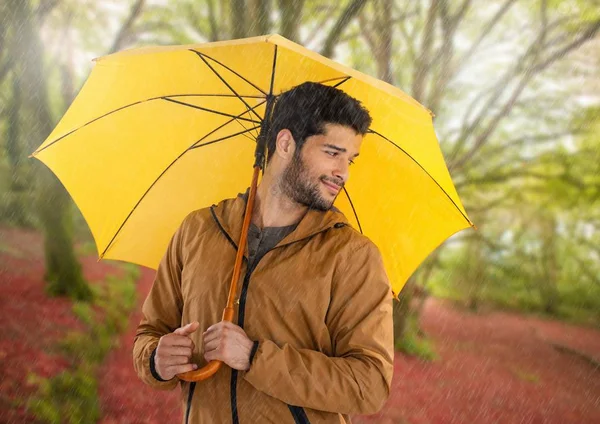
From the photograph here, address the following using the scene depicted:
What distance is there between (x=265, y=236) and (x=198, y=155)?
21.6 inches

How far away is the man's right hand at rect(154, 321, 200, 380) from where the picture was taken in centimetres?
149

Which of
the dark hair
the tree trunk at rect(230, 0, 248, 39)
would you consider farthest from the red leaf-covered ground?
the dark hair

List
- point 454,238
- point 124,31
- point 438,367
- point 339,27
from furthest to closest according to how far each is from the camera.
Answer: point 454,238, point 438,367, point 124,31, point 339,27

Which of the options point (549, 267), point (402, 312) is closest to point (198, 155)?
point (402, 312)

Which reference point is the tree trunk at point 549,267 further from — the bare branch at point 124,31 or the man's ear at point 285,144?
the bare branch at point 124,31

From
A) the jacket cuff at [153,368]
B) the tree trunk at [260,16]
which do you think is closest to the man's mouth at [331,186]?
the jacket cuff at [153,368]

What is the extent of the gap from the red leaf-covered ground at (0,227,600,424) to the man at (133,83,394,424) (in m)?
3.06

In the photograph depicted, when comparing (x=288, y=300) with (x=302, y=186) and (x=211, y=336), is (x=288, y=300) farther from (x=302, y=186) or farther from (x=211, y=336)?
(x=302, y=186)

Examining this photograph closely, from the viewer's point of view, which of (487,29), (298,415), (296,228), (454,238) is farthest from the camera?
(454,238)

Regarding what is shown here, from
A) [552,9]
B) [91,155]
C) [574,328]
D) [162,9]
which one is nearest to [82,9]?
[162,9]

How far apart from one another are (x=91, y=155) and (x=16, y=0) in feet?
12.0

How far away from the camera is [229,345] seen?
4.63ft

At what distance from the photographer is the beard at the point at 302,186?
1660mm

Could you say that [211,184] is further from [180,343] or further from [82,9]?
[82,9]
